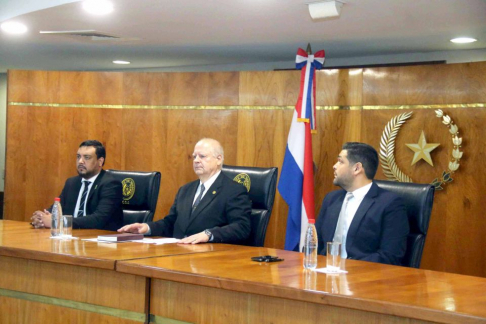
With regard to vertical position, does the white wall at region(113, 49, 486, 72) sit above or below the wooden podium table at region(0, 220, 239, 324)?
above

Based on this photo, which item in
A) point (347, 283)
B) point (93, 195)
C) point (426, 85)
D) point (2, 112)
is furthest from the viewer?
point (2, 112)

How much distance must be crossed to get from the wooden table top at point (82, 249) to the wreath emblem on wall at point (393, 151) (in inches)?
93.4

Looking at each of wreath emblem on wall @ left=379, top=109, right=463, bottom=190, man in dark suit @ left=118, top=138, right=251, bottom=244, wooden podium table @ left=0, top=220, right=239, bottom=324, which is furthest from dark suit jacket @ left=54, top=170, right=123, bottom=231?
wreath emblem on wall @ left=379, top=109, right=463, bottom=190

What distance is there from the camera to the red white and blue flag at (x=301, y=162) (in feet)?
17.4

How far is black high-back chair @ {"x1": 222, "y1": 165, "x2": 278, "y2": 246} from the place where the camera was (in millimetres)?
3961

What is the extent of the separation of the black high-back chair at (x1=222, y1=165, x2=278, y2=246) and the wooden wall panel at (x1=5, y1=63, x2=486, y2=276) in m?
1.72

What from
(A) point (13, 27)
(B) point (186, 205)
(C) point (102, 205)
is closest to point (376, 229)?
(B) point (186, 205)

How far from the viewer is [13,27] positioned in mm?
5715

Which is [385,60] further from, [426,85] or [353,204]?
[353,204]

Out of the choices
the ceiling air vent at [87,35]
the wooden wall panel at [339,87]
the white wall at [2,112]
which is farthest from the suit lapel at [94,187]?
the white wall at [2,112]

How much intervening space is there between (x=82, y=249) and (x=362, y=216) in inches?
55.4

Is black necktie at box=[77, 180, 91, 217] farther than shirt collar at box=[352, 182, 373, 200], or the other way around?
black necktie at box=[77, 180, 91, 217]

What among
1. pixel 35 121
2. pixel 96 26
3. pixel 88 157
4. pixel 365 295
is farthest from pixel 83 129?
pixel 365 295

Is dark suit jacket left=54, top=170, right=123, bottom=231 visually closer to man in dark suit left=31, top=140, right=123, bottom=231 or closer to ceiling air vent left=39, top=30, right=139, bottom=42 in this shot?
man in dark suit left=31, top=140, right=123, bottom=231
